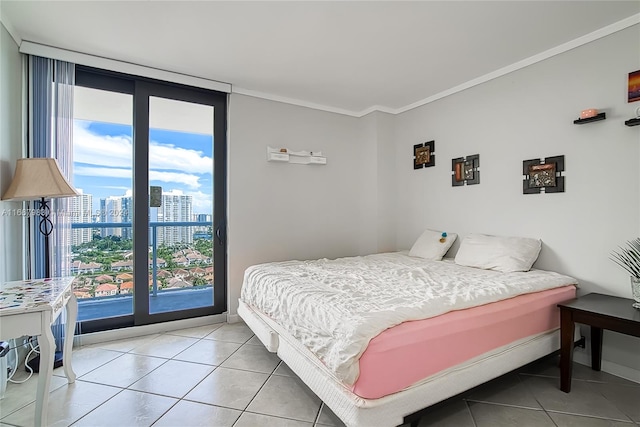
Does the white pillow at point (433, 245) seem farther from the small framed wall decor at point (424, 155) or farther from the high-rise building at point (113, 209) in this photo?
the high-rise building at point (113, 209)

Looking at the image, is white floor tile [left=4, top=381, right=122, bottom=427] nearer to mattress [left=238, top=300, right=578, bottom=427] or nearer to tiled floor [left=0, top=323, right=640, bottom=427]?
tiled floor [left=0, top=323, right=640, bottom=427]

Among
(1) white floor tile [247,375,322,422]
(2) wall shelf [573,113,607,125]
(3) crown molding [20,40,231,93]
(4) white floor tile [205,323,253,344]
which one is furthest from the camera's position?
(4) white floor tile [205,323,253,344]

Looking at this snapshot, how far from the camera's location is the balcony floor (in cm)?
355

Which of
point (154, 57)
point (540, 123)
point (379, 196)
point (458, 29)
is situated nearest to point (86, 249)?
point (154, 57)

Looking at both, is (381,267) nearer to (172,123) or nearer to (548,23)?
(548,23)

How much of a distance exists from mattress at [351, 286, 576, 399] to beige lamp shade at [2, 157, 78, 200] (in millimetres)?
2389

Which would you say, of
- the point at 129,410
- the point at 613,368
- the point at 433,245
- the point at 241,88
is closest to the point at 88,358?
the point at 129,410

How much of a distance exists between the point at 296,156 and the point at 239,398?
2.63 m

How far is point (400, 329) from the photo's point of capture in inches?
59.6

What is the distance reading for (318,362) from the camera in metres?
1.70

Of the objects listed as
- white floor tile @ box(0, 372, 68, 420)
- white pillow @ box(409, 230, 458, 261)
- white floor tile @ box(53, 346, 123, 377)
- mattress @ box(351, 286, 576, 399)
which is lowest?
white floor tile @ box(53, 346, 123, 377)

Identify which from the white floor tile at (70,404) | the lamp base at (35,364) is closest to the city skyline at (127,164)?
the lamp base at (35,364)

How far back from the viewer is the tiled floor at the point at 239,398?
1747mm

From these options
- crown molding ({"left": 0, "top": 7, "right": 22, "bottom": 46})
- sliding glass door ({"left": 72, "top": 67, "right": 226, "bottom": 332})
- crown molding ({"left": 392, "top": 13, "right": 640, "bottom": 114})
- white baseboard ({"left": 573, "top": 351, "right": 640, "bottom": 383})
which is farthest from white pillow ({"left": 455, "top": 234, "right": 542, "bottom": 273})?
crown molding ({"left": 0, "top": 7, "right": 22, "bottom": 46})
